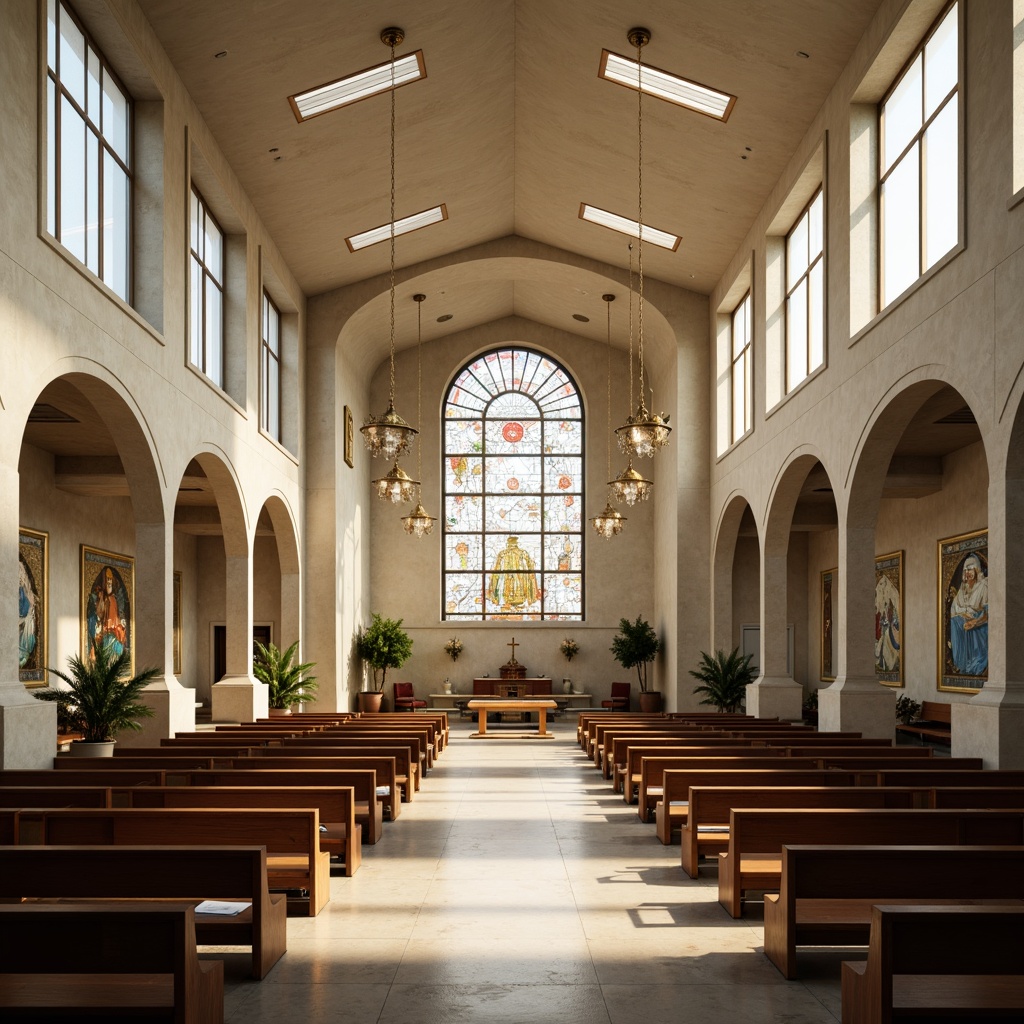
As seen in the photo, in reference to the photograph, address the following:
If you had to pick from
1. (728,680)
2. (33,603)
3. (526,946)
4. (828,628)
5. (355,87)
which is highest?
(355,87)

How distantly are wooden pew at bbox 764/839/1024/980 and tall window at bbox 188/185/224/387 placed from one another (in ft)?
32.6

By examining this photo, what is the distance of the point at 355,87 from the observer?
13.2 meters

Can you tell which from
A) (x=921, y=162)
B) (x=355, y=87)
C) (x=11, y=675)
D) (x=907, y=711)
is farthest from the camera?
(x=907, y=711)

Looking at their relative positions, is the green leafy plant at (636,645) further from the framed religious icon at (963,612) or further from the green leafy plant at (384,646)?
the framed religious icon at (963,612)

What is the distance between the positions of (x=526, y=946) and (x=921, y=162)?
8263 millimetres

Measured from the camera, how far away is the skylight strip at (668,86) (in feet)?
42.9

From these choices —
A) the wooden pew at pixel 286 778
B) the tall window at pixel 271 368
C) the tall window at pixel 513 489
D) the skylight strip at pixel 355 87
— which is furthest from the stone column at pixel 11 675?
the tall window at pixel 513 489

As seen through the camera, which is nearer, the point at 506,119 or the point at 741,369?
the point at 506,119

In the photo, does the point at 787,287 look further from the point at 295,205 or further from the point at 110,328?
the point at 110,328

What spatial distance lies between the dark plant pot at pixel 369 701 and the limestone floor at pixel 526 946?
12906mm

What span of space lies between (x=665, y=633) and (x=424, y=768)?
362 inches

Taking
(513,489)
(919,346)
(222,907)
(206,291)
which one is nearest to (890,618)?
(919,346)

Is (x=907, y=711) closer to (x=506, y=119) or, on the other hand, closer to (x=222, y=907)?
(x=506, y=119)

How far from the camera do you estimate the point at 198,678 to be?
22344 mm
